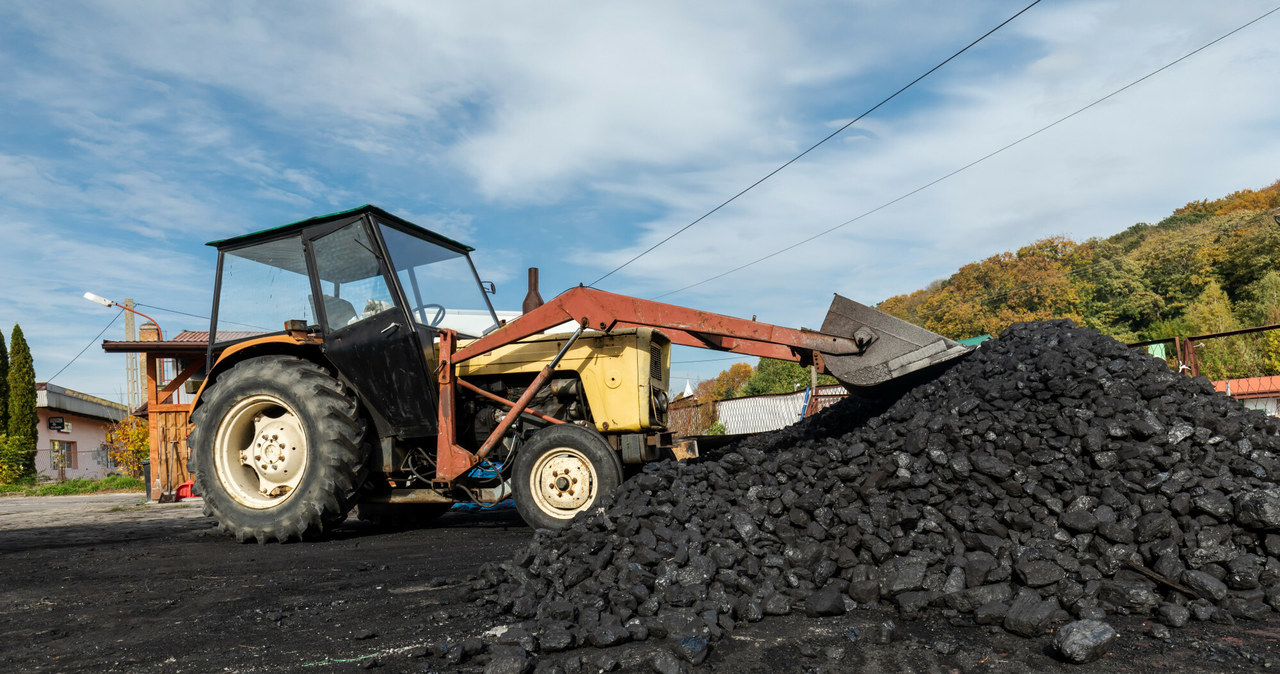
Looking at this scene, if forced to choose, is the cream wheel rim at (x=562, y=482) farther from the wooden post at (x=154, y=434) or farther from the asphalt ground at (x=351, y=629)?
the wooden post at (x=154, y=434)

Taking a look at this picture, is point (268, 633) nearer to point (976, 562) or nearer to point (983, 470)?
point (976, 562)

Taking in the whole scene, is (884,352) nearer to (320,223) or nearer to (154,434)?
(320,223)

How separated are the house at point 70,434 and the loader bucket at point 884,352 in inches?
1117

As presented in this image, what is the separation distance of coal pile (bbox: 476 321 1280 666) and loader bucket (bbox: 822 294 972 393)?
343mm

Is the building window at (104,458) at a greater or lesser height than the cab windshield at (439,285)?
lesser

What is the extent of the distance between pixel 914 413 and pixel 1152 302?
37.2m

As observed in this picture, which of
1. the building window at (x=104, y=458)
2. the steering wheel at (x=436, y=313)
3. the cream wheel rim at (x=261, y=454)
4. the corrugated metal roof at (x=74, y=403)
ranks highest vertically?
the corrugated metal roof at (x=74, y=403)

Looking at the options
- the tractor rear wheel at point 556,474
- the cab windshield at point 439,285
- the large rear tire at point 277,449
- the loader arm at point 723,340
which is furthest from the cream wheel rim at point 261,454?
the tractor rear wheel at point 556,474

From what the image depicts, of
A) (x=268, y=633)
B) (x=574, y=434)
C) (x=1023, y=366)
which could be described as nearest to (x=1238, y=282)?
(x=1023, y=366)

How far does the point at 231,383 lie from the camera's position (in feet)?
17.7

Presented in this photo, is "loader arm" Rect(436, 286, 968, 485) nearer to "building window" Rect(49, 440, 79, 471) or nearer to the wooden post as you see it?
the wooden post

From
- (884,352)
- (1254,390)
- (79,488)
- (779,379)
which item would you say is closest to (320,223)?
(884,352)

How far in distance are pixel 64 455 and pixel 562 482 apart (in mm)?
29554

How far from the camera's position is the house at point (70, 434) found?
25.0 meters
